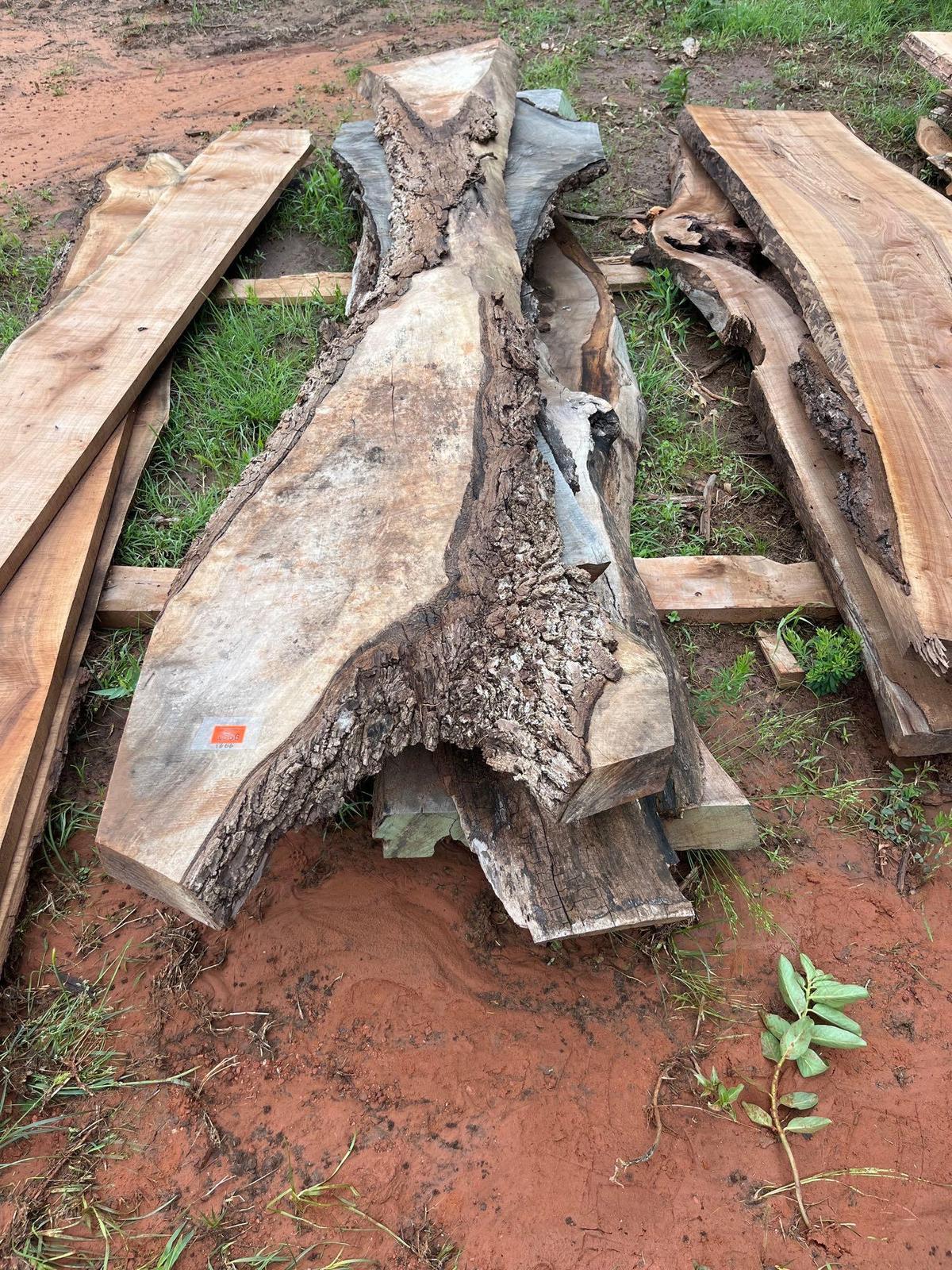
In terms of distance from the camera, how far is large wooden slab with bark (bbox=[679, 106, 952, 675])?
2.35 metres

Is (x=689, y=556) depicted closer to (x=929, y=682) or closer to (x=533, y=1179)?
(x=929, y=682)

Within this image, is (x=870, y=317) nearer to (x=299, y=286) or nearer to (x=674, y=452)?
(x=674, y=452)

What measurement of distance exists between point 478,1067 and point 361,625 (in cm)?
100

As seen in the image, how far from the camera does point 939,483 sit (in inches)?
97.4

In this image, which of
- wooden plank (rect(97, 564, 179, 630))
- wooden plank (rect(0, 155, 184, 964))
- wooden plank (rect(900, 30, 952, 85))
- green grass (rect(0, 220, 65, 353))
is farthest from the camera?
wooden plank (rect(900, 30, 952, 85))

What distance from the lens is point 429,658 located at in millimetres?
1758

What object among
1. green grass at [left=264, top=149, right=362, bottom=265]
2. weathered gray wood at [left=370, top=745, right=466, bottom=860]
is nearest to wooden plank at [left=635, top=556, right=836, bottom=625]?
weathered gray wood at [left=370, top=745, right=466, bottom=860]

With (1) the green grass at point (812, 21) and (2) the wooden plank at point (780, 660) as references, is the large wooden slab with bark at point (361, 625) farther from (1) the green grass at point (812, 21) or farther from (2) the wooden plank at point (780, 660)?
(1) the green grass at point (812, 21)

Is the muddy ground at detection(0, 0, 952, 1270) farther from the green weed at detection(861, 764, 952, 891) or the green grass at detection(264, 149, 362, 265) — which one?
the green grass at detection(264, 149, 362, 265)

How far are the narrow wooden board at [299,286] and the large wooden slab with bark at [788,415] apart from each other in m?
0.17

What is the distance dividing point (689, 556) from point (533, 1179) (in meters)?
1.92

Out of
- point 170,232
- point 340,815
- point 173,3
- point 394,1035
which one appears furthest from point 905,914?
point 173,3

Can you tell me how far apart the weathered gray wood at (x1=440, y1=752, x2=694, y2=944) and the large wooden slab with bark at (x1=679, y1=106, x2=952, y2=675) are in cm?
88

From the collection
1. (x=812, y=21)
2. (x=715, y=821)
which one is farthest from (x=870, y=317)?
(x=812, y=21)
